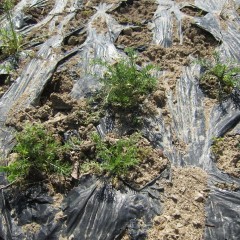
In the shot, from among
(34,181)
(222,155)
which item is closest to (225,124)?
(222,155)

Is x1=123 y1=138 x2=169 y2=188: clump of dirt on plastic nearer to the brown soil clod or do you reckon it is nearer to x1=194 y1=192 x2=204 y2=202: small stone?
x1=194 y1=192 x2=204 y2=202: small stone

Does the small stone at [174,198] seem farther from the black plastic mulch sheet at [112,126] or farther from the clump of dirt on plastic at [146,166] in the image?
the clump of dirt on plastic at [146,166]

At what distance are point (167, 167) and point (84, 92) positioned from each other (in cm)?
147

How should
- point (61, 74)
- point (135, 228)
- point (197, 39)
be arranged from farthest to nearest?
1. point (197, 39)
2. point (61, 74)
3. point (135, 228)

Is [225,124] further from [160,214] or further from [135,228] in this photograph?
[135,228]

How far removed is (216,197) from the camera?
2992 mm

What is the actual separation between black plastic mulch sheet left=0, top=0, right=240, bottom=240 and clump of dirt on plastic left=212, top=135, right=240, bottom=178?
8 centimetres

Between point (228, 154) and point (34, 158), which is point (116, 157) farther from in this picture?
point (228, 154)

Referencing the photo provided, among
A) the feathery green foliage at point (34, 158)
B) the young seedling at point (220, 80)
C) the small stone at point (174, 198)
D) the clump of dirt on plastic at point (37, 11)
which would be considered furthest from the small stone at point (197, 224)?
the clump of dirt on plastic at point (37, 11)

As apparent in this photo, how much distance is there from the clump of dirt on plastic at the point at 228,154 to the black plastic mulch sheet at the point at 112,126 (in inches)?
3.0

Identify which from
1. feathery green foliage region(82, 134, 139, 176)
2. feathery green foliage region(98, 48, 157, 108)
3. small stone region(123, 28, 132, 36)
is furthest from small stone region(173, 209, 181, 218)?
small stone region(123, 28, 132, 36)

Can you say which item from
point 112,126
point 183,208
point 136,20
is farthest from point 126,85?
point 136,20

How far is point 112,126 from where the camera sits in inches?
146

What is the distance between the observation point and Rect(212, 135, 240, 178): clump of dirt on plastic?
322 cm
